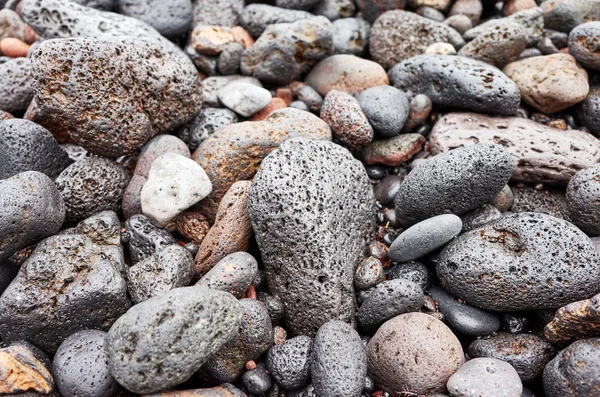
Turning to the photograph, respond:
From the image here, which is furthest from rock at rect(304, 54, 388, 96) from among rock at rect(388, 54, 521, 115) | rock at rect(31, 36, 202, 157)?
rock at rect(31, 36, 202, 157)

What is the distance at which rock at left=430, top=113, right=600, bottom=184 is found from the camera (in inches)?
144

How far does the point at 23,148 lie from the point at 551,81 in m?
3.89

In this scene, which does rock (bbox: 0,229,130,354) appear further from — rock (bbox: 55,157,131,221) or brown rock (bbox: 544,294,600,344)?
brown rock (bbox: 544,294,600,344)

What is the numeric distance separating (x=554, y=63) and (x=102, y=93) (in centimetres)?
341

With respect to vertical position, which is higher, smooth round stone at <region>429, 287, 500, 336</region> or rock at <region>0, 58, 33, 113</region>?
rock at <region>0, 58, 33, 113</region>

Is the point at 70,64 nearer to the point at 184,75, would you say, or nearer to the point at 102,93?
the point at 102,93

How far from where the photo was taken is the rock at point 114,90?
331 centimetres

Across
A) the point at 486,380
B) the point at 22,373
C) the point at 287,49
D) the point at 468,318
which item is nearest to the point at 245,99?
the point at 287,49

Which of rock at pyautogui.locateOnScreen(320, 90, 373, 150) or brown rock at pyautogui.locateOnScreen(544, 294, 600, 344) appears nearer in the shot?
brown rock at pyautogui.locateOnScreen(544, 294, 600, 344)

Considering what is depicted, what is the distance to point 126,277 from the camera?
3.21 m

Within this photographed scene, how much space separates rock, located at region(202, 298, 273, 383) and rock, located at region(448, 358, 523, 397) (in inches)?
43.5

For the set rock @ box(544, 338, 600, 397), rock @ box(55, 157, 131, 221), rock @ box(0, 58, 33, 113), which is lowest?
rock @ box(544, 338, 600, 397)

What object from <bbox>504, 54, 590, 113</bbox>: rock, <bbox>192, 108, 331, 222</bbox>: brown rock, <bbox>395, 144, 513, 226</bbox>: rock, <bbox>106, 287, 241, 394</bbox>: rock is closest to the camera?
<bbox>106, 287, 241, 394</bbox>: rock

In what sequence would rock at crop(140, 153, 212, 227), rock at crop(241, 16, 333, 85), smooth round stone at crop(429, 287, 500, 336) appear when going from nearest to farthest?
smooth round stone at crop(429, 287, 500, 336) < rock at crop(140, 153, 212, 227) < rock at crop(241, 16, 333, 85)
